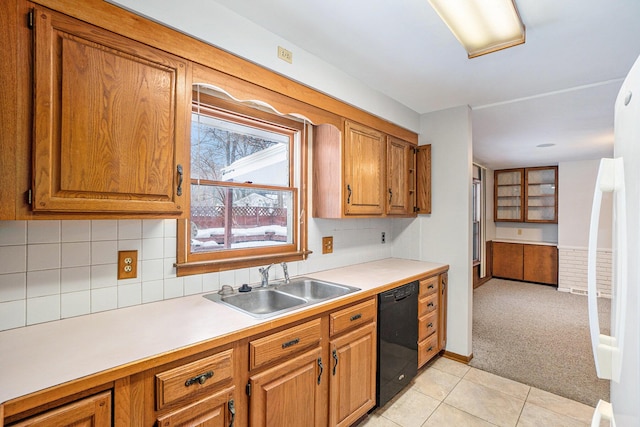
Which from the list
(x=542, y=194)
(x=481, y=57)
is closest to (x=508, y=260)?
(x=542, y=194)

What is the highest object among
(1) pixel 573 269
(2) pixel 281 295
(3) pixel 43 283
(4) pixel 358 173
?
(4) pixel 358 173

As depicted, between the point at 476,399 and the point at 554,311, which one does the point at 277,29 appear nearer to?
the point at 476,399

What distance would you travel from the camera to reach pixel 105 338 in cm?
115

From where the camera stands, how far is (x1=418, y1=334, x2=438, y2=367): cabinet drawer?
8.40 feet

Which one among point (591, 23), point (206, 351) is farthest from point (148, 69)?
point (591, 23)

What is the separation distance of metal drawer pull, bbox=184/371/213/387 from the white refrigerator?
123cm

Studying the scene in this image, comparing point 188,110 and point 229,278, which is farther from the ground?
point 188,110

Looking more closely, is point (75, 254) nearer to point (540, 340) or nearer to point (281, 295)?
point (281, 295)

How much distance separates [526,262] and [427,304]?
4792 mm

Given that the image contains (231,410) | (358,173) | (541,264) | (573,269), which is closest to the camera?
(231,410)

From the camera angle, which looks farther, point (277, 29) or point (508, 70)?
point (508, 70)

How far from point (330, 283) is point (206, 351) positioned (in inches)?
42.2

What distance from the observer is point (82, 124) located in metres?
1.13

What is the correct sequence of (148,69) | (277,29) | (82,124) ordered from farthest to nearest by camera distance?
1. (277,29)
2. (148,69)
3. (82,124)
